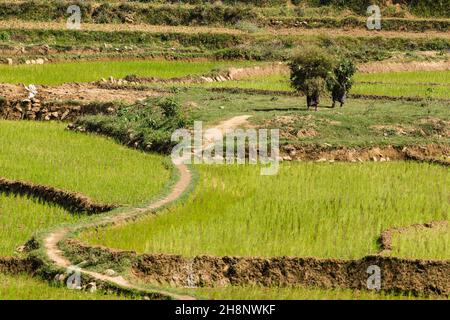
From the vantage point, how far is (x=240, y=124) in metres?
19.8

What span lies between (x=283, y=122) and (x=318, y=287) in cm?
860

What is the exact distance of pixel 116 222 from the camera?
13.1 m

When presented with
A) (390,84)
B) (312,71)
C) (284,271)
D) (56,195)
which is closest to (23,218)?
(56,195)

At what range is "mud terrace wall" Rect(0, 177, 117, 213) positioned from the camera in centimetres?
1461

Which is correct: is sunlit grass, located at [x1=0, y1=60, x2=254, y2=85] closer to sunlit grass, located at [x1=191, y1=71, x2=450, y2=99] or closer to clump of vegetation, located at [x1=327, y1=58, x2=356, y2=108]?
sunlit grass, located at [x1=191, y1=71, x2=450, y2=99]

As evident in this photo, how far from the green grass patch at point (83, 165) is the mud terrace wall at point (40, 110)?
233 centimetres

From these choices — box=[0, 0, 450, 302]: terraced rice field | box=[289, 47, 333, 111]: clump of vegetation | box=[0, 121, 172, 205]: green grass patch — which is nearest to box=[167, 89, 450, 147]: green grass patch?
box=[0, 0, 450, 302]: terraced rice field

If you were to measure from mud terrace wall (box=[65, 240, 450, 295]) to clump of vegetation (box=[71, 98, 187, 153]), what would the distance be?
7409 mm

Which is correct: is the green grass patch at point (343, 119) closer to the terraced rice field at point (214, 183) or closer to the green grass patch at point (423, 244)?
the terraced rice field at point (214, 183)

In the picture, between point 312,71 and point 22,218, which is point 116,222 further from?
point 312,71

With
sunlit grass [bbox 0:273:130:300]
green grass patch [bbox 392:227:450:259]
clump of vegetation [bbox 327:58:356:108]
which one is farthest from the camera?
clump of vegetation [bbox 327:58:356:108]
